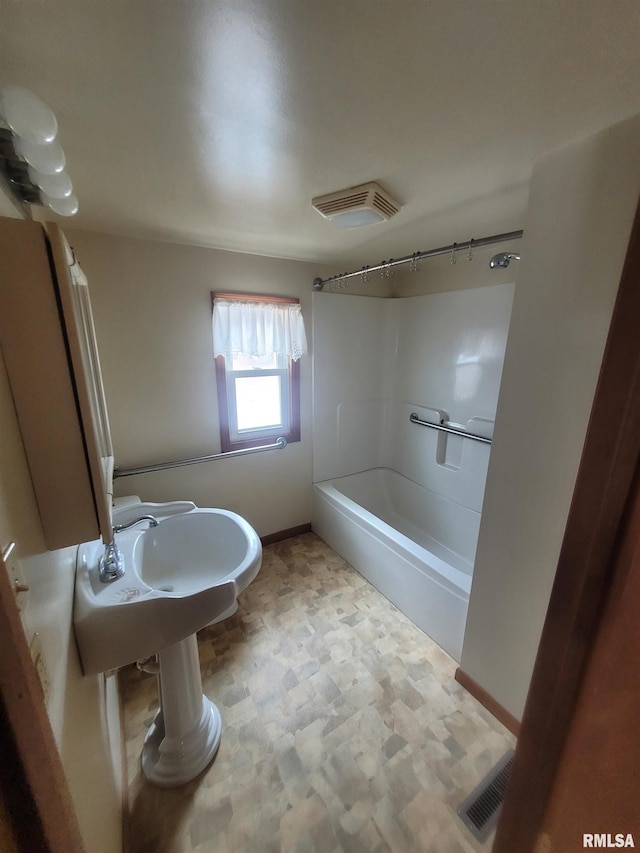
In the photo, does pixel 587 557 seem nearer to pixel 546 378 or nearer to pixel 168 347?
pixel 546 378

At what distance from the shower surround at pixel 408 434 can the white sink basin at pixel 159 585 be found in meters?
1.06

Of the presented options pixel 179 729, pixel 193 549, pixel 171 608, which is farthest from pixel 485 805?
pixel 193 549

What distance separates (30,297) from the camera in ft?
2.06

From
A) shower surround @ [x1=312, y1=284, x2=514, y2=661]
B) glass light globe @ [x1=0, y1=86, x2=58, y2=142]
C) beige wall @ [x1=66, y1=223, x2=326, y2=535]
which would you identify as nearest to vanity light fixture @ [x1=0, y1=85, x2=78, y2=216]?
glass light globe @ [x1=0, y1=86, x2=58, y2=142]

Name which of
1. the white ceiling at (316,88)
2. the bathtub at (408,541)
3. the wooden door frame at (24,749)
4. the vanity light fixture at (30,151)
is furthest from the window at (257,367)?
the wooden door frame at (24,749)

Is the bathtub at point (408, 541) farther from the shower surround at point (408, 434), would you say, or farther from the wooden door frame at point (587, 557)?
the wooden door frame at point (587, 557)

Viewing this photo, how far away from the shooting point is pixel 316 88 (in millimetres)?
743

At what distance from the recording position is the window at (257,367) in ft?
6.79

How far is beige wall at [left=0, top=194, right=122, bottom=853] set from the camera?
536mm

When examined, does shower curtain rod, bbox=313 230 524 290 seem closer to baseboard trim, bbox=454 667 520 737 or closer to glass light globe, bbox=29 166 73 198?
glass light globe, bbox=29 166 73 198

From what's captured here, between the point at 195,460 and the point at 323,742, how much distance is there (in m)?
1.60

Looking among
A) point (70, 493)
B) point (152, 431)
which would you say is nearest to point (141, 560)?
point (70, 493)

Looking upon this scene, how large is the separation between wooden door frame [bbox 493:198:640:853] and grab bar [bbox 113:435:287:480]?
201 cm

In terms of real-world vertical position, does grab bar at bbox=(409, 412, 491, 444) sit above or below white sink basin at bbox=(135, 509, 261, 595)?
above
